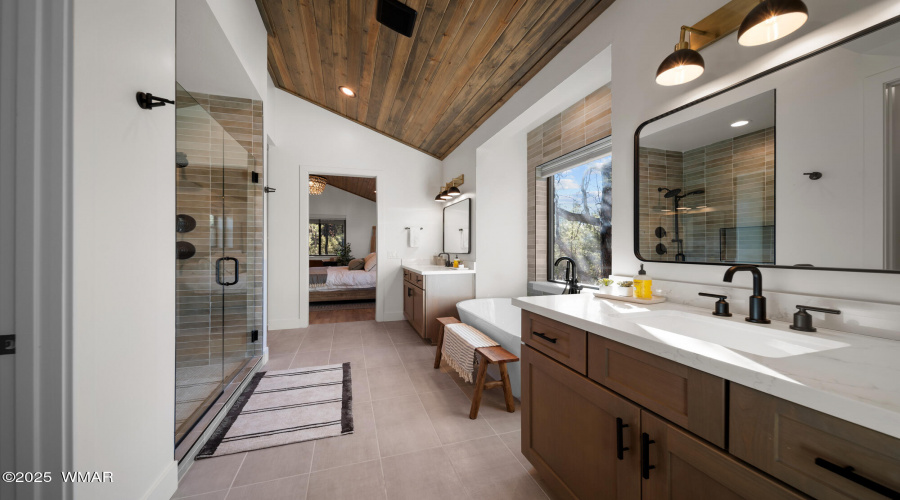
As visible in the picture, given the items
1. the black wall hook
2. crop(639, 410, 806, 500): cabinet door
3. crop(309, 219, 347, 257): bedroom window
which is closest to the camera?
crop(639, 410, 806, 500): cabinet door

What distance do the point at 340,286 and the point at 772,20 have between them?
5954 mm

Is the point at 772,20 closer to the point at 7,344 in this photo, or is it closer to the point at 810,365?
the point at 810,365

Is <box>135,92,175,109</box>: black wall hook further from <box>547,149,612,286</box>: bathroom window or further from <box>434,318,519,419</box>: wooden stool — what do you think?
<box>547,149,612,286</box>: bathroom window

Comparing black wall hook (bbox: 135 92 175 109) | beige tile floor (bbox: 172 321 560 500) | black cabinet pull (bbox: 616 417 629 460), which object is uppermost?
black wall hook (bbox: 135 92 175 109)

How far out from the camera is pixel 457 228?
14.0 feet

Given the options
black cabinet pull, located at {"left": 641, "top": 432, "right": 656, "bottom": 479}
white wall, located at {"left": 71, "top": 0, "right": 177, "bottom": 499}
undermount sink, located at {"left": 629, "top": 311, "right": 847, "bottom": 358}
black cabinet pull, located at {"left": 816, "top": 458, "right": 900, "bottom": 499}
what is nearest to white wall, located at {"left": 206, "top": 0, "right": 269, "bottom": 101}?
white wall, located at {"left": 71, "top": 0, "right": 177, "bottom": 499}

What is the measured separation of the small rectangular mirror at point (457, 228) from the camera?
397 cm

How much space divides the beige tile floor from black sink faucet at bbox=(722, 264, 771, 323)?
1.14 meters

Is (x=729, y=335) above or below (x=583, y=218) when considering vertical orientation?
below

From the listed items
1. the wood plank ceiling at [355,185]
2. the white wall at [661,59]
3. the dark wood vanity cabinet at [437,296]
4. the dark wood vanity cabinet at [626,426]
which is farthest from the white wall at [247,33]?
the wood plank ceiling at [355,185]

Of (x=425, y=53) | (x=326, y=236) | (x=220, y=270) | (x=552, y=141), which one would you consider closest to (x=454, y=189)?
(x=552, y=141)

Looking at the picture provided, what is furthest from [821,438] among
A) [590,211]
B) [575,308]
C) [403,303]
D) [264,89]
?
[403,303]

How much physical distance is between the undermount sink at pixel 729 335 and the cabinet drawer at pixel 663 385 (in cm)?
9

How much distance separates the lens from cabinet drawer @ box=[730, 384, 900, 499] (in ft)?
1.69
